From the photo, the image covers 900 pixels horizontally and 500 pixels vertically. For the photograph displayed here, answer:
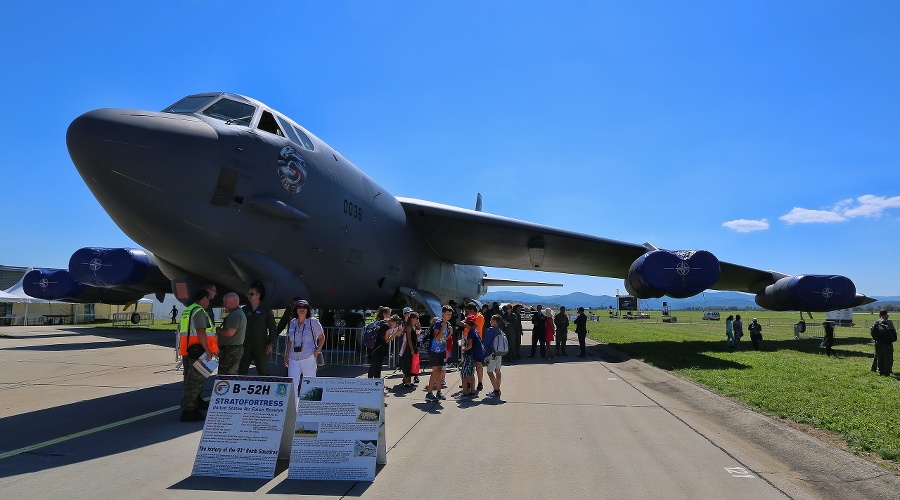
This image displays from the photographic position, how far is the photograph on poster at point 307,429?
4.30m

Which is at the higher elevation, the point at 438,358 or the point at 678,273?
the point at 678,273

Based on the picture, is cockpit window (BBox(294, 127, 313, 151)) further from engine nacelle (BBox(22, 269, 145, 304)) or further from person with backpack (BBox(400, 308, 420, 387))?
engine nacelle (BBox(22, 269, 145, 304))

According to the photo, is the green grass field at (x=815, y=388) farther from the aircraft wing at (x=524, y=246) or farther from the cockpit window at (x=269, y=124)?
the cockpit window at (x=269, y=124)

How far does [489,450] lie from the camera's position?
16.6 ft

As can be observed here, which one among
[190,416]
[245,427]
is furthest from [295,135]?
[245,427]

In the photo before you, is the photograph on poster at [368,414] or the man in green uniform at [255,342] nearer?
the photograph on poster at [368,414]

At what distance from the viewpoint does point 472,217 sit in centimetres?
1420

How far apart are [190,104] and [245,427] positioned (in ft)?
18.0

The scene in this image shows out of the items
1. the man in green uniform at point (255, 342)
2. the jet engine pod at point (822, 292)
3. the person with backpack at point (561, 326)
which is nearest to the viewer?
the man in green uniform at point (255, 342)

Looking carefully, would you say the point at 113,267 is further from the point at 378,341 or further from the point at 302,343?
the point at 302,343

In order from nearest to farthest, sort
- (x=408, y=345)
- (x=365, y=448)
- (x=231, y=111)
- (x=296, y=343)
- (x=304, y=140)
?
(x=365, y=448)
(x=296, y=343)
(x=231, y=111)
(x=408, y=345)
(x=304, y=140)

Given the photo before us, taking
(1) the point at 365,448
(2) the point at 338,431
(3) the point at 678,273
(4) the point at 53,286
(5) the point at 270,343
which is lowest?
(1) the point at 365,448

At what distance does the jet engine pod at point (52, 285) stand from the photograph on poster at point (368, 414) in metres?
23.7

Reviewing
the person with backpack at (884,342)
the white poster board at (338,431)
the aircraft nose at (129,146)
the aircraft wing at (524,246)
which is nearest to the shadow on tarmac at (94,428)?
the white poster board at (338,431)
